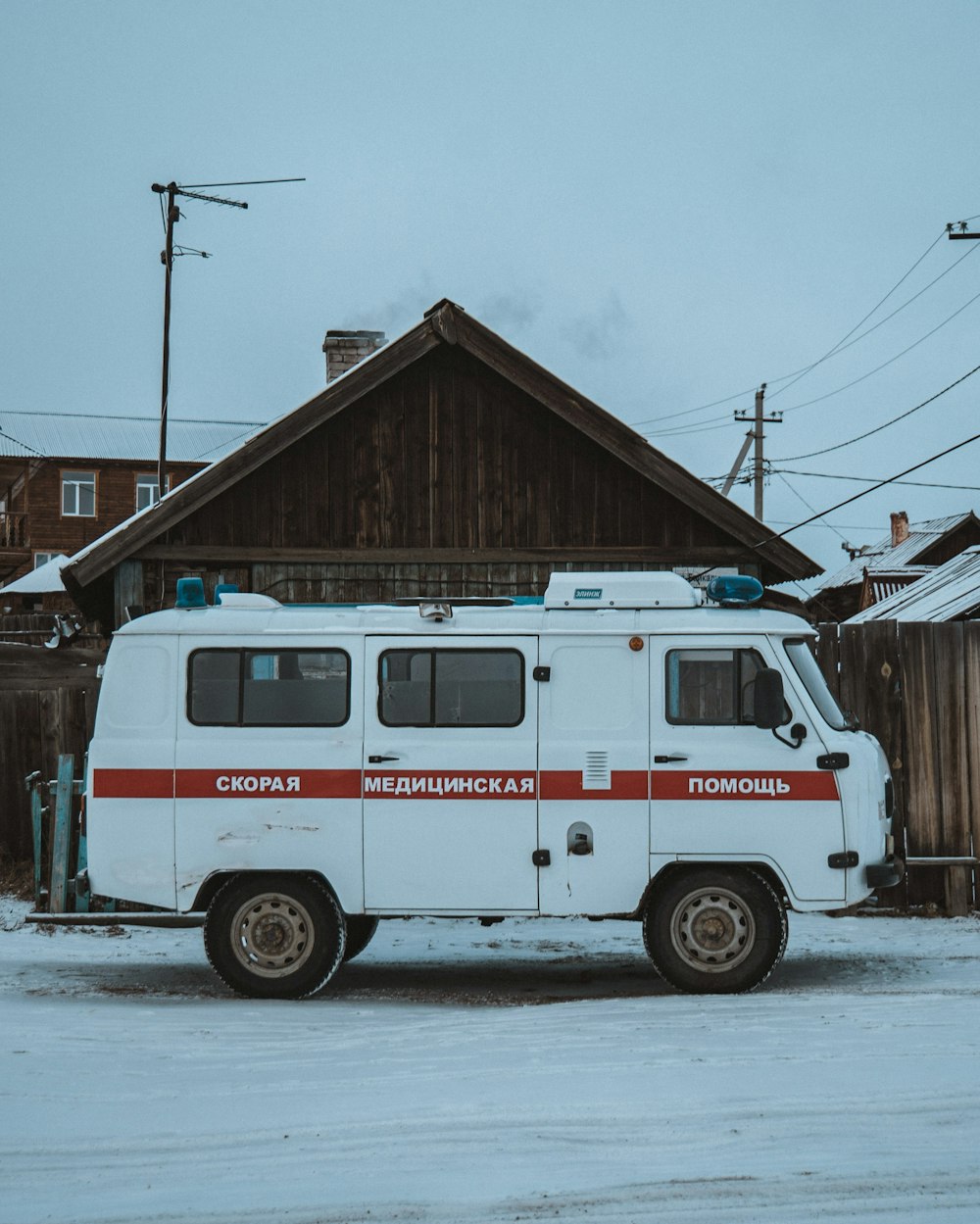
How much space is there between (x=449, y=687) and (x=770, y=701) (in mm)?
2042

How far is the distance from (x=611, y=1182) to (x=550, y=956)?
222 inches

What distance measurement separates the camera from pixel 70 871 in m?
11.7

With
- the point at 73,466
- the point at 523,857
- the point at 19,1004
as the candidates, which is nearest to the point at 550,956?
the point at 523,857

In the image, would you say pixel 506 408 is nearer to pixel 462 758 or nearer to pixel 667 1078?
pixel 462 758

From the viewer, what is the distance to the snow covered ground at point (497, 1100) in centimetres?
503

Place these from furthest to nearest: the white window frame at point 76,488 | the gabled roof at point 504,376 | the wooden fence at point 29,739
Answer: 1. the white window frame at point 76,488
2. the gabled roof at point 504,376
3. the wooden fence at point 29,739

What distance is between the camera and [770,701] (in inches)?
349

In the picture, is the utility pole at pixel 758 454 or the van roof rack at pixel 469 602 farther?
the utility pole at pixel 758 454

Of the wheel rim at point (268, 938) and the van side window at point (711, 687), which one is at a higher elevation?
the van side window at point (711, 687)

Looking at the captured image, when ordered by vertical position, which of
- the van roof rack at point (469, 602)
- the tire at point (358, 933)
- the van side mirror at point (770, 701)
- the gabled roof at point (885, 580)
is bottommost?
the tire at point (358, 933)

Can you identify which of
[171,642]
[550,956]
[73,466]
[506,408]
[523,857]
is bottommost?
[550,956]

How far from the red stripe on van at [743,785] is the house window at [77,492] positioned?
4883cm

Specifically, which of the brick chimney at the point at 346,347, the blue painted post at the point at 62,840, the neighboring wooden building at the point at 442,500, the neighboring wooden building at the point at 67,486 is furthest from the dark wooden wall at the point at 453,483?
the neighboring wooden building at the point at 67,486

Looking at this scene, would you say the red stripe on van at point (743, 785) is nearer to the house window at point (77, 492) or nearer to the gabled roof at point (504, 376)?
the gabled roof at point (504, 376)
